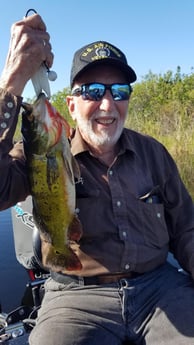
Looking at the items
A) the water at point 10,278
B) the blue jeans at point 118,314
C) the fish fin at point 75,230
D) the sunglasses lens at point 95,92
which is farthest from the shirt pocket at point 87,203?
the water at point 10,278

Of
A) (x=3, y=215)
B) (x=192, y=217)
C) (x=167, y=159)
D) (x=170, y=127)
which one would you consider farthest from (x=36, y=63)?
(x=170, y=127)

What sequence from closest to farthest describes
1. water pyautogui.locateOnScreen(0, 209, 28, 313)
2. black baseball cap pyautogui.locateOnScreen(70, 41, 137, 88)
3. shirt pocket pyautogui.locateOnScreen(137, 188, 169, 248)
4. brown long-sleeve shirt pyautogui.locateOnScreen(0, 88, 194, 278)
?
brown long-sleeve shirt pyautogui.locateOnScreen(0, 88, 194, 278) → shirt pocket pyautogui.locateOnScreen(137, 188, 169, 248) → black baseball cap pyautogui.locateOnScreen(70, 41, 137, 88) → water pyautogui.locateOnScreen(0, 209, 28, 313)

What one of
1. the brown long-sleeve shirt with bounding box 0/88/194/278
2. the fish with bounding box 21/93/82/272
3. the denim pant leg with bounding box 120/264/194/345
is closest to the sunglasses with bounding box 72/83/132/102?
the brown long-sleeve shirt with bounding box 0/88/194/278

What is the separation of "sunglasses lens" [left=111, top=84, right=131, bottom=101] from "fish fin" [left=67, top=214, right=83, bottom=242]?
2.75 ft

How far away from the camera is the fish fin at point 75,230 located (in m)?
2.10

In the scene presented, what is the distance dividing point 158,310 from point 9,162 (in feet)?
3.77

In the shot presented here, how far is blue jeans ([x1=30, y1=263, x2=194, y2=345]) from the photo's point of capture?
2041 millimetres

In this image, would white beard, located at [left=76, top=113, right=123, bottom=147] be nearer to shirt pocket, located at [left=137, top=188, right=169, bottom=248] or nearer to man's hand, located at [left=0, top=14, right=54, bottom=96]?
shirt pocket, located at [left=137, top=188, right=169, bottom=248]

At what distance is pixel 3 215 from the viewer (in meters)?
6.68

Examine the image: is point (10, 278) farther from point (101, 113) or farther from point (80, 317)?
point (101, 113)

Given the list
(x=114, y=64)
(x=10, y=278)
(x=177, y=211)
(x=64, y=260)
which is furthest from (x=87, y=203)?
(x=10, y=278)

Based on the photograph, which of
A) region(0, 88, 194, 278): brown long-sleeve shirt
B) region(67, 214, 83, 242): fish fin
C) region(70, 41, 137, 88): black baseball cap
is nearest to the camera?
region(67, 214, 83, 242): fish fin

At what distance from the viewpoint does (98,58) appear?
8.34 ft

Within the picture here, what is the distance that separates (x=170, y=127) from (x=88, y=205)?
8.44m
